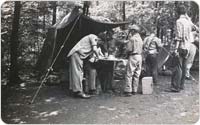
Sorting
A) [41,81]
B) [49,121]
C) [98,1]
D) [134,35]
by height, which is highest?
[98,1]

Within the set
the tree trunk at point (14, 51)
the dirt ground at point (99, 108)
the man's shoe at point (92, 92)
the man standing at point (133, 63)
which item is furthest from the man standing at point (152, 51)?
the tree trunk at point (14, 51)

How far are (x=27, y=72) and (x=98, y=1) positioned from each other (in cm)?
122

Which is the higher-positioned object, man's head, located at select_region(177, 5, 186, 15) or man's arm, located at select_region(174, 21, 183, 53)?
man's head, located at select_region(177, 5, 186, 15)

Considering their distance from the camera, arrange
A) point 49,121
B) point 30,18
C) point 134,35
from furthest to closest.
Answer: point 134,35 → point 30,18 → point 49,121

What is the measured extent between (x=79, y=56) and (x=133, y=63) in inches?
27.5

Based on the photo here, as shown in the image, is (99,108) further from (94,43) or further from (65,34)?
(65,34)

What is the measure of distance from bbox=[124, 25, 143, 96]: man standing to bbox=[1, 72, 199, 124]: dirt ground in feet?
0.60

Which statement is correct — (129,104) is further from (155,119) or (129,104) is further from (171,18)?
(171,18)

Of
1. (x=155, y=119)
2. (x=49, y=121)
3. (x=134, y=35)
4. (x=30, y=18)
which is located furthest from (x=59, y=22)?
(x=155, y=119)

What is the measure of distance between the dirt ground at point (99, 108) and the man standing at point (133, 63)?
0.18 meters

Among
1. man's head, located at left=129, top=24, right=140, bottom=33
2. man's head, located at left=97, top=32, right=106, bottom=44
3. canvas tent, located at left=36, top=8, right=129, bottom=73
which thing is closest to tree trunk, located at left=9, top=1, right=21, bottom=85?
canvas tent, located at left=36, top=8, right=129, bottom=73

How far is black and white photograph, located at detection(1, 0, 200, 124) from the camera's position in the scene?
5348 millimetres

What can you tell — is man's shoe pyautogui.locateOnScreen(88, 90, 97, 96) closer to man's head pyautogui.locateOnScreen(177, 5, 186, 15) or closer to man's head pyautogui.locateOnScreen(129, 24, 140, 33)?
man's head pyautogui.locateOnScreen(129, 24, 140, 33)

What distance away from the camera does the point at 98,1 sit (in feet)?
17.6
